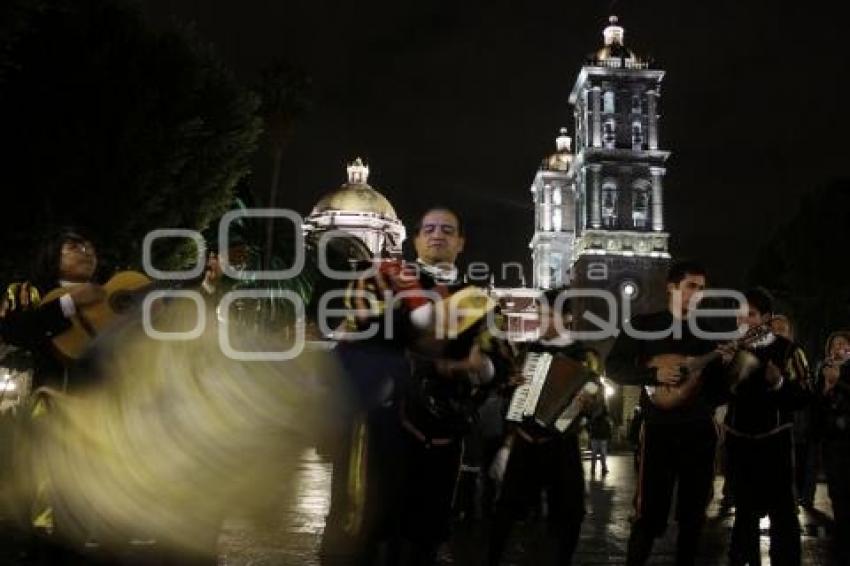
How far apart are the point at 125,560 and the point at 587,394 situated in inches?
135

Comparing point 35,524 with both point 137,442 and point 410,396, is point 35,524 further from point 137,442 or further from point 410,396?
point 410,396

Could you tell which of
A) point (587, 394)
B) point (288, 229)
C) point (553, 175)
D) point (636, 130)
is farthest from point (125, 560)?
point (553, 175)

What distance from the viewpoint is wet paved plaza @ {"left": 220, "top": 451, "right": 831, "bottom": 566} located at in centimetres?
778

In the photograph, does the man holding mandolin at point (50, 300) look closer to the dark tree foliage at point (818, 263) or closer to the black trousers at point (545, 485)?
the black trousers at point (545, 485)

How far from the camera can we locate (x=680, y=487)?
6.30 metres

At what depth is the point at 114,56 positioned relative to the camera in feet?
66.9

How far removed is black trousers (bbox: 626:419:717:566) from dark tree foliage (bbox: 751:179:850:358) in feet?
141

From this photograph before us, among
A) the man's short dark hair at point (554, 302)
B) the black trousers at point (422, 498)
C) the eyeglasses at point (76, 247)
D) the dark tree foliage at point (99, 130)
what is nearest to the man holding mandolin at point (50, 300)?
the eyeglasses at point (76, 247)

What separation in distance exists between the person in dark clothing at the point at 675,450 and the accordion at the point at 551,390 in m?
0.45

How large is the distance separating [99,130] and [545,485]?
614 inches

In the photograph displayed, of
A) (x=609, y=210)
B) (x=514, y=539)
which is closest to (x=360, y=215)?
(x=609, y=210)

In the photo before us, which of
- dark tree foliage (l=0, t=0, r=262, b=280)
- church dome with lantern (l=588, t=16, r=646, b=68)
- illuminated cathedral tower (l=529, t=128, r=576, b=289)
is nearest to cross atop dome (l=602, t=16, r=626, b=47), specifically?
church dome with lantern (l=588, t=16, r=646, b=68)

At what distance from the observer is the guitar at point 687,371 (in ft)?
20.3

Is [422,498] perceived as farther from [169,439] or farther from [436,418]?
[169,439]
